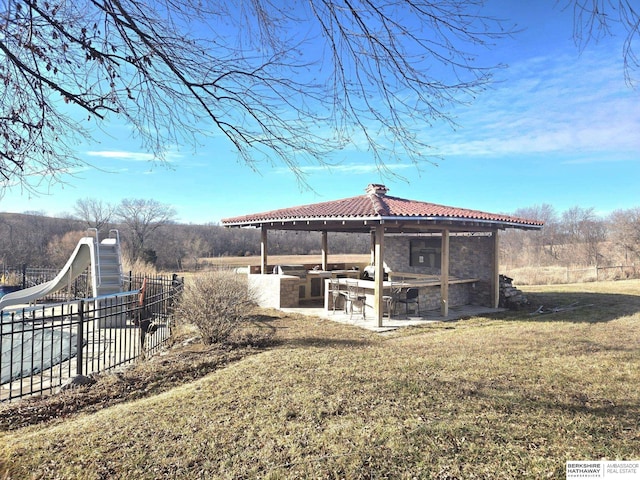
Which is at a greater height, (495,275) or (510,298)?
(495,275)

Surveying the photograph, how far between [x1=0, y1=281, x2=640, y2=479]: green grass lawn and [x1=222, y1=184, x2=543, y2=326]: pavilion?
12.1ft

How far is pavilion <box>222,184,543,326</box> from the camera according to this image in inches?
371

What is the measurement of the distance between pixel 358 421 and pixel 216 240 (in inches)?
2055

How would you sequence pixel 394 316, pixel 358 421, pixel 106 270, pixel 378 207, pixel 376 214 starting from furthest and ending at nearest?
pixel 106 270, pixel 394 316, pixel 378 207, pixel 376 214, pixel 358 421

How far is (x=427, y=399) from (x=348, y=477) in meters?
1.63

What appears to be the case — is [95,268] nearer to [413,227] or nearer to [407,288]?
[407,288]

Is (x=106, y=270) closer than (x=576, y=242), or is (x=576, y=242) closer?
(x=106, y=270)

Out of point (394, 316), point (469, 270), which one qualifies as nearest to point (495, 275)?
point (469, 270)

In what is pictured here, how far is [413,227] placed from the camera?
1073cm

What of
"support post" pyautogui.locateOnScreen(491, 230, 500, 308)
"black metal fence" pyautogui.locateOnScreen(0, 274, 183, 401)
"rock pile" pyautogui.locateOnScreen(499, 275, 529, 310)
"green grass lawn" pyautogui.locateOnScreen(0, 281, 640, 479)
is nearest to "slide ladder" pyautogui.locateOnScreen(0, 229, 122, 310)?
"black metal fence" pyautogui.locateOnScreen(0, 274, 183, 401)

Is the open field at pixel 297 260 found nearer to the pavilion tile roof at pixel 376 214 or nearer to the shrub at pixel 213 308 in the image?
the pavilion tile roof at pixel 376 214

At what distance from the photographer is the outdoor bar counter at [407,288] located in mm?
10469

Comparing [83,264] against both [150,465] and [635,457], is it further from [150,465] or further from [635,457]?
[635,457]

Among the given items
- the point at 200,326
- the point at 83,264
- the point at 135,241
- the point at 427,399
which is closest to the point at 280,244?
the point at 135,241
